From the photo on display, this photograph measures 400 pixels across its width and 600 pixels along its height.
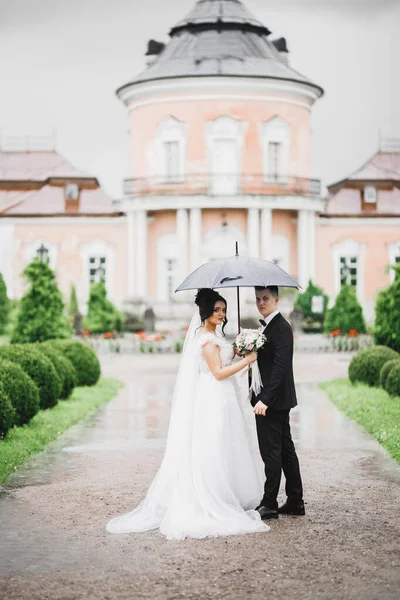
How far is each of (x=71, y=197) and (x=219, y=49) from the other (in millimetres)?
8048

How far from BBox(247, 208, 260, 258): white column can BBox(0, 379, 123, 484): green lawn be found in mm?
22476

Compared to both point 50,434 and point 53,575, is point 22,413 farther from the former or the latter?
point 53,575

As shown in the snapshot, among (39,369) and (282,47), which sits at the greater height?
(282,47)

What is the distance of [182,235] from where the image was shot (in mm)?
41156

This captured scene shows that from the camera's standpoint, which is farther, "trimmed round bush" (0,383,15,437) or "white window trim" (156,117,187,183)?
"white window trim" (156,117,187,183)

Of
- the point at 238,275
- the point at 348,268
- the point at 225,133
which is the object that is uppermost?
the point at 225,133

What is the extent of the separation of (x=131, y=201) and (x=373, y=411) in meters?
28.1

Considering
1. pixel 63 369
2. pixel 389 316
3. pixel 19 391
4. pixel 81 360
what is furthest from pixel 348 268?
pixel 19 391

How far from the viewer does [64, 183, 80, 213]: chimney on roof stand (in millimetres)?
44031

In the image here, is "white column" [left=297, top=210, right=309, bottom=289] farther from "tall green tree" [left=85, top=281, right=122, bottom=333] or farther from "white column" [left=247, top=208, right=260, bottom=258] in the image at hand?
"tall green tree" [left=85, top=281, right=122, bottom=333]

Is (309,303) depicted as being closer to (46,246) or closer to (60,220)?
(60,220)

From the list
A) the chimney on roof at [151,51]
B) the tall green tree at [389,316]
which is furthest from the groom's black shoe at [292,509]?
the chimney on roof at [151,51]

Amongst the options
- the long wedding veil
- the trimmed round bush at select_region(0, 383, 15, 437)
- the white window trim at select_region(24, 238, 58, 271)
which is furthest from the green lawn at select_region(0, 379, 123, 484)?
the white window trim at select_region(24, 238, 58, 271)

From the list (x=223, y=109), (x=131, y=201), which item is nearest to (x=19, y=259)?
(x=131, y=201)
